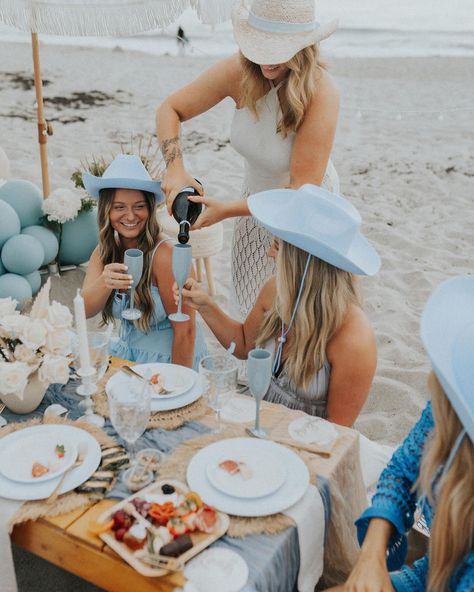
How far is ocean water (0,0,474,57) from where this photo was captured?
16.4 m

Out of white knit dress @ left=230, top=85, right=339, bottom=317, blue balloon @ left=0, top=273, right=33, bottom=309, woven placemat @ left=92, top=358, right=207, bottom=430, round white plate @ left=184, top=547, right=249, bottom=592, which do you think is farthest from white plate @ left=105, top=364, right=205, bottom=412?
blue balloon @ left=0, top=273, right=33, bottom=309

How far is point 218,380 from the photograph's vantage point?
6.84 ft

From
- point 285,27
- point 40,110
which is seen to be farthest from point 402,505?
point 40,110

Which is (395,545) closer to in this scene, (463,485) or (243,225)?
(463,485)

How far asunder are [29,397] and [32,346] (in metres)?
0.21

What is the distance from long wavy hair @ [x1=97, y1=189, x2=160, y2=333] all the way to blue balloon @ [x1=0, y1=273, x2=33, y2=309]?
1141 millimetres

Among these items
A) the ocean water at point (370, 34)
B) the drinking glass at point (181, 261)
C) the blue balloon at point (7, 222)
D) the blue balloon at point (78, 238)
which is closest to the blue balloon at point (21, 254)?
the blue balloon at point (7, 222)

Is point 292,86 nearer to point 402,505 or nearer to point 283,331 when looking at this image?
point 283,331

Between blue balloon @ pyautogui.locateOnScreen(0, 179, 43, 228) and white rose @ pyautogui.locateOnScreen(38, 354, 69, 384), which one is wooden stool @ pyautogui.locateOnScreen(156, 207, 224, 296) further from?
white rose @ pyautogui.locateOnScreen(38, 354, 69, 384)

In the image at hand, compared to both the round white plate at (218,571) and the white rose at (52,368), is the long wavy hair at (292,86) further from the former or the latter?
the round white plate at (218,571)

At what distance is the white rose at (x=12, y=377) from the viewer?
6.79ft

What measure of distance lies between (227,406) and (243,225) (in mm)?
1502

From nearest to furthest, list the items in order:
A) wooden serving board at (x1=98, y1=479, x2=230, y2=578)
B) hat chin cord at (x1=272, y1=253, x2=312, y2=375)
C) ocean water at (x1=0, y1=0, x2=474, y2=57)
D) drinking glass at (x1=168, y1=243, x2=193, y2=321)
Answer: wooden serving board at (x1=98, y1=479, x2=230, y2=578) → hat chin cord at (x1=272, y1=253, x2=312, y2=375) → drinking glass at (x1=168, y1=243, x2=193, y2=321) → ocean water at (x1=0, y1=0, x2=474, y2=57)

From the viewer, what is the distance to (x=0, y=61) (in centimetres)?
1307
